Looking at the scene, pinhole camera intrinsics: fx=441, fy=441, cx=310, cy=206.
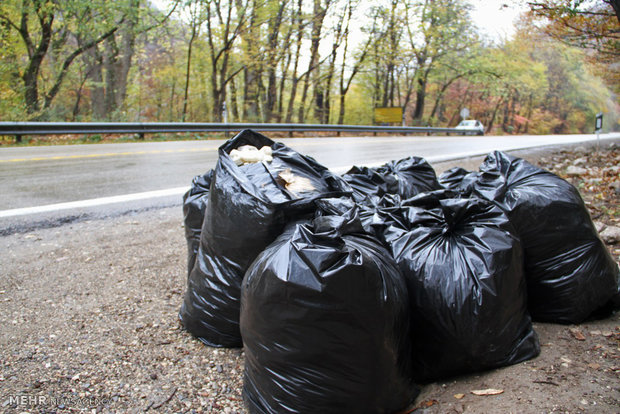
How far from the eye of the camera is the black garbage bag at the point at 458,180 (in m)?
2.63

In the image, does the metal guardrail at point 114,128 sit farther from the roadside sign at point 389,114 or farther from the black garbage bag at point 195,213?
the roadside sign at point 389,114

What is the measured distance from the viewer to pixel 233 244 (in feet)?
6.06

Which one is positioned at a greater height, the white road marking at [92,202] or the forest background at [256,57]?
the forest background at [256,57]

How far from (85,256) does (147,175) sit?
2777 millimetres

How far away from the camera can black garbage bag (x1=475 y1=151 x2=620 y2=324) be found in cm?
210

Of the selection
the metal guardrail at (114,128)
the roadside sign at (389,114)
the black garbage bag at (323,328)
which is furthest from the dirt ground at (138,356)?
the roadside sign at (389,114)

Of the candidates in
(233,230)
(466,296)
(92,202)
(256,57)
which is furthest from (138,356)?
(256,57)

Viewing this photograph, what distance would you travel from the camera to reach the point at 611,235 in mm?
2893

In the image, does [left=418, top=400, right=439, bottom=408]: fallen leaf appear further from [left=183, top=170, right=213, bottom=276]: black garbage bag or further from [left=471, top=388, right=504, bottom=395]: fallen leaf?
[left=183, top=170, right=213, bottom=276]: black garbage bag

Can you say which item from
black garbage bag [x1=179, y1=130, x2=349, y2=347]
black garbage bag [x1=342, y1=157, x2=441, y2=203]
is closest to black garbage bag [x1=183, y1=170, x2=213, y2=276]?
black garbage bag [x1=179, y1=130, x2=349, y2=347]

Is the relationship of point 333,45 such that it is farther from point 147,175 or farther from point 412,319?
point 412,319

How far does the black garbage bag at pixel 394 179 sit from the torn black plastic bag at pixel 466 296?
857mm

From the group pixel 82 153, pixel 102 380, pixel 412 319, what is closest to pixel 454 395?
pixel 412 319

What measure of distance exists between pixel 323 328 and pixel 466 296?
0.64 m
